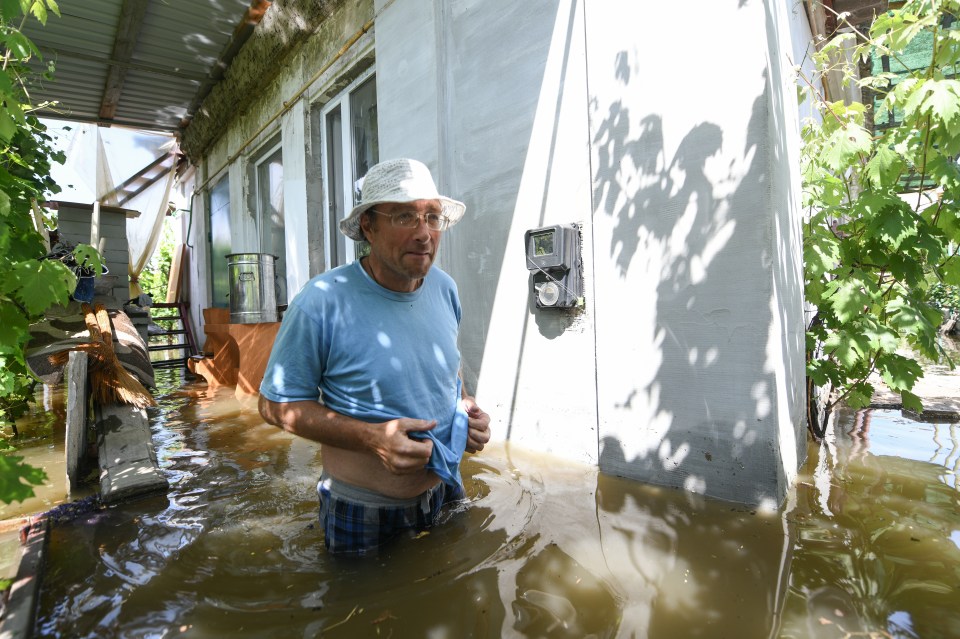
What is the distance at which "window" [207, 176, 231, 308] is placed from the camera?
422 inches

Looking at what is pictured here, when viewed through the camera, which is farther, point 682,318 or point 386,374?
point 682,318

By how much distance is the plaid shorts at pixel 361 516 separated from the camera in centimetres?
205

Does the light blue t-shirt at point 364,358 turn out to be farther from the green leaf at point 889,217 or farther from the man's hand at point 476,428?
the green leaf at point 889,217

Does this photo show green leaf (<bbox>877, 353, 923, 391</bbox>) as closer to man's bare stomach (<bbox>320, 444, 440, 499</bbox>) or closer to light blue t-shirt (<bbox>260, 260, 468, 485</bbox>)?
light blue t-shirt (<bbox>260, 260, 468, 485</bbox>)

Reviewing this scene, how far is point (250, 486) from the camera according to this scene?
3324 mm

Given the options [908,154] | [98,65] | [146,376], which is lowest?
[146,376]

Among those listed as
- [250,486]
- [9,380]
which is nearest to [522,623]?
[250,486]

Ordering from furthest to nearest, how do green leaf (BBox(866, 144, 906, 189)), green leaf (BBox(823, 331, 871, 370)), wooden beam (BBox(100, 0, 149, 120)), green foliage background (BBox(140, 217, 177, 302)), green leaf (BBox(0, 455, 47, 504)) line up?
green foliage background (BBox(140, 217, 177, 302))
wooden beam (BBox(100, 0, 149, 120))
green leaf (BBox(823, 331, 871, 370))
green leaf (BBox(866, 144, 906, 189))
green leaf (BBox(0, 455, 47, 504))

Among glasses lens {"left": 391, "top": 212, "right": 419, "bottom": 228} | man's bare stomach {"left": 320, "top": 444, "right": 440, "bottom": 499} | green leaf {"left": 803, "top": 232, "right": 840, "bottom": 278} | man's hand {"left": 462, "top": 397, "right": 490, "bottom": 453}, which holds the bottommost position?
man's bare stomach {"left": 320, "top": 444, "right": 440, "bottom": 499}

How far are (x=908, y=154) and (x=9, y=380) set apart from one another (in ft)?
19.1

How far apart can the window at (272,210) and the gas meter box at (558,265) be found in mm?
5571

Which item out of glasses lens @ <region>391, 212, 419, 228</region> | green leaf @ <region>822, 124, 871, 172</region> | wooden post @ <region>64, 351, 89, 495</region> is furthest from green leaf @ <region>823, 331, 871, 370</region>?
wooden post @ <region>64, 351, 89, 495</region>

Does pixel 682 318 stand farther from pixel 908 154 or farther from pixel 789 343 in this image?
pixel 908 154

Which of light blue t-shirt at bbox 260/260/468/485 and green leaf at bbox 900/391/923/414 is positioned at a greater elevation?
light blue t-shirt at bbox 260/260/468/485
